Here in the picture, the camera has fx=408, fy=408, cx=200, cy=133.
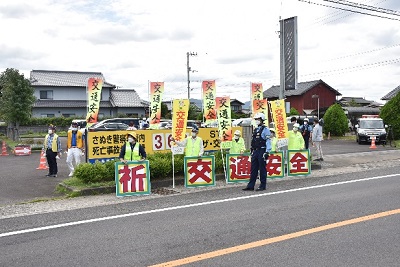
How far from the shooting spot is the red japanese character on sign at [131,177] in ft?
33.9

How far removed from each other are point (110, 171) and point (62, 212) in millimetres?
3328

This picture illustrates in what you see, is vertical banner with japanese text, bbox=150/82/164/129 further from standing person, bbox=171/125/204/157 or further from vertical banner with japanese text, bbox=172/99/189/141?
standing person, bbox=171/125/204/157

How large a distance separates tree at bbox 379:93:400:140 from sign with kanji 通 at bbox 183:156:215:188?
21.9 meters

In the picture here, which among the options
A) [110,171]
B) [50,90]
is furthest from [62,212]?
[50,90]

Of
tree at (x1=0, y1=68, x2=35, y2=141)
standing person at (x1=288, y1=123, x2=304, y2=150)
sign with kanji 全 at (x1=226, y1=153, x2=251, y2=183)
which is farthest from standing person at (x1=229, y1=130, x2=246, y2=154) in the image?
tree at (x1=0, y1=68, x2=35, y2=141)

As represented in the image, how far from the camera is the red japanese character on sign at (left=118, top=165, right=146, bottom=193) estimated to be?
10.3m

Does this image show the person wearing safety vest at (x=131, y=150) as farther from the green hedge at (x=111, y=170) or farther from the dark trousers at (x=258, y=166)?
the dark trousers at (x=258, y=166)

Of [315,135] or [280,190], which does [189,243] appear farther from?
[315,135]

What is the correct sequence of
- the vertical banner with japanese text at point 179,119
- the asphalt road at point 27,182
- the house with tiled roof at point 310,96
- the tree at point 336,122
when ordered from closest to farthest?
the asphalt road at point 27,182
the vertical banner with japanese text at point 179,119
the tree at point 336,122
the house with tiled roof at point 310,96

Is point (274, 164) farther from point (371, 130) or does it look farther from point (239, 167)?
point (371, 130)

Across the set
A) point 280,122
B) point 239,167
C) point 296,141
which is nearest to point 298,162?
point 296,141

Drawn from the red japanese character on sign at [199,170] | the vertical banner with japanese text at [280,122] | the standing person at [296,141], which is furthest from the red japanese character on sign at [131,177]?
the standing person at [296,141]

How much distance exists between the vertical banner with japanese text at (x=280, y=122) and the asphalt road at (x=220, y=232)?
427cm

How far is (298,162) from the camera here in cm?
1332
